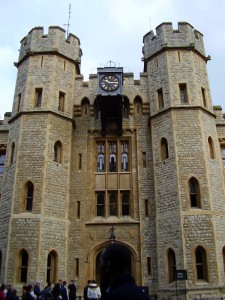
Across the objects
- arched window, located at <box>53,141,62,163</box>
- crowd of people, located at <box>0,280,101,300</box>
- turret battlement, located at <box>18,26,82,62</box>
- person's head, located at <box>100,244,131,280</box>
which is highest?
turret battlement, located at <box>18,26,82,62</box>

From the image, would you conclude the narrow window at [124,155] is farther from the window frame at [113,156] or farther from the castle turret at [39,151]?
the castle turret at [39,151]

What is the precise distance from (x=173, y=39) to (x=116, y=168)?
780 cm

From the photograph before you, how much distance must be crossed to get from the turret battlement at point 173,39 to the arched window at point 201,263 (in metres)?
10.6

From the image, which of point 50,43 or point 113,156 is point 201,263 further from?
point 50,43

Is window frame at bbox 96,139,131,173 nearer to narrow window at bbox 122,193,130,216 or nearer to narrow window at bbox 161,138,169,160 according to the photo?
narrow window at bbox 122,193,130,216

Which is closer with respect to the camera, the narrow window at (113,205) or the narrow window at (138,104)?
the narrow window at (113,205)

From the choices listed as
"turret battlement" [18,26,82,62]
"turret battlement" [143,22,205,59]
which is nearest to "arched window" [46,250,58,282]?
"turret battlement" [18,26,82,62]

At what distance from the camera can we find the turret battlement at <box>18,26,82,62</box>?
1920 cm

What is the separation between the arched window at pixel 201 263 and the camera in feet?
46.8

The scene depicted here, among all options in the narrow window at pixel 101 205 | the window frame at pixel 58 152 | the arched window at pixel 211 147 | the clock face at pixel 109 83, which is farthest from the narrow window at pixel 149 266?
the clock face at pixel 109 83

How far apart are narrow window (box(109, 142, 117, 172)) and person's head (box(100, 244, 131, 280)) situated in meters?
15.3

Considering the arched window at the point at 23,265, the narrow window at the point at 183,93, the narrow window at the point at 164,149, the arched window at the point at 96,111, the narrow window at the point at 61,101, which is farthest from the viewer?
the arched window at the point at 96,111

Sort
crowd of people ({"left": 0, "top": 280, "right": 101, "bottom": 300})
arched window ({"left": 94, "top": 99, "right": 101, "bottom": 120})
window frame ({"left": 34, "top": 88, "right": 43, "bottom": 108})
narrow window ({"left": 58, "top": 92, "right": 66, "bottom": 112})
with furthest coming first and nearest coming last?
Result: arched window ({"left": 94, "top": 99, "right": 101, "bottom": 120})
narrow window ({"left": 58, "top": 92, "right": 66, "bottom": 112})
window frame ({"left": 34, "top": 88, "right": 43, "bottom": 108})
crowd of people ({"left": 0, "top": 280, "right": 101, "bottom": 300})

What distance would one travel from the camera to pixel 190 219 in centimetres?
1482
